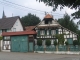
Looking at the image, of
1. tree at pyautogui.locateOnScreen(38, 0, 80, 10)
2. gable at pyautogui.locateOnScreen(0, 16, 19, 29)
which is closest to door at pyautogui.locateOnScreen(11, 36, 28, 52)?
gable at pyautogui.locateOnScreen(0, 16, 19, 29)

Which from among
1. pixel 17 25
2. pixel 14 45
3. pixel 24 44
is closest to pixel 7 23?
pixel 17 25

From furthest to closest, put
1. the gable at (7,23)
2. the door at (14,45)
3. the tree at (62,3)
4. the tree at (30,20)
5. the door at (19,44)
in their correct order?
1. the tree at (30,20)
2. the gable at (7,23)
3. the door at (14,45)
4. the door at (19,44)
5. the tree at (62,3)

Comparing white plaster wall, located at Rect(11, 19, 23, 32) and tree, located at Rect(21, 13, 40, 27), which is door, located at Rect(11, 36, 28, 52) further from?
tree, located at Rect(21, 13, 40, 27)

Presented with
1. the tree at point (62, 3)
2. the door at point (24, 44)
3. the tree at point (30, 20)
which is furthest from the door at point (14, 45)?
the tree at point (30, 20)

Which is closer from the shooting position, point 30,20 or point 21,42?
point 21,42

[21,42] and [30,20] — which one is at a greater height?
[30,20]

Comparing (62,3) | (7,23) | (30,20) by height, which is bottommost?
(62,3)

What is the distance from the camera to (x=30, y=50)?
3522cm

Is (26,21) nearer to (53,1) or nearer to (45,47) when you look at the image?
(45,47)

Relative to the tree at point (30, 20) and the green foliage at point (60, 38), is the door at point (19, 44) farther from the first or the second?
the tree at point (30, 20)

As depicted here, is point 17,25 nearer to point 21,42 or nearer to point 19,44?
point 19,44

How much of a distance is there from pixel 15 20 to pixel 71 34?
55.5ft

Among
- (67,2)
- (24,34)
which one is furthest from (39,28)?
(67,2)

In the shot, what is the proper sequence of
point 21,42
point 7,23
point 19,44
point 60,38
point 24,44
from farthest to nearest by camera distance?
point 7,23, point 19,44, point 21,42, point 24,44, point 60,38
